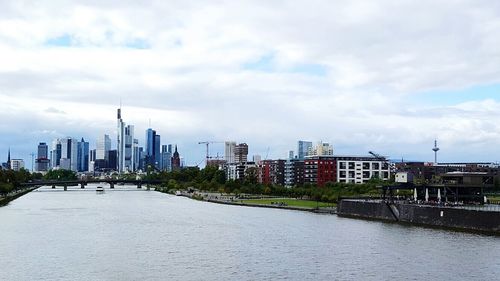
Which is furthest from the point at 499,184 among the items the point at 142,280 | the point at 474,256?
the point at 142,280

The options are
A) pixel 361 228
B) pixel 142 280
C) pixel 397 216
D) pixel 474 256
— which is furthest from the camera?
pixel 397 216

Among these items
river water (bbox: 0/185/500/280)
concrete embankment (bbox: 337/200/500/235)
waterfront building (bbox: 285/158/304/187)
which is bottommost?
river water (bbox: 0/185/500/280)

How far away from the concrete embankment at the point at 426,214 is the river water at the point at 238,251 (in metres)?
1.78

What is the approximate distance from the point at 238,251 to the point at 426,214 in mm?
20337

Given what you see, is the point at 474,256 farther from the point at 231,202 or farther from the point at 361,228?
the point at 231,202

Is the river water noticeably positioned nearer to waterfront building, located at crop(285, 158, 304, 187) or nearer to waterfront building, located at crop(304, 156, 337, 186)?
waterfront building, located at crop(304, 156, 337, 186)

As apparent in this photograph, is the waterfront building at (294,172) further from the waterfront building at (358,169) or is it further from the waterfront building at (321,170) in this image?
the waterfront building at (358,169)

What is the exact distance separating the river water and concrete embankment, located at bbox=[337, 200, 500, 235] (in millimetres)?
1780

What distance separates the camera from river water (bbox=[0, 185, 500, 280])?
29.2 meters

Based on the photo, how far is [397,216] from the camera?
5447 cm

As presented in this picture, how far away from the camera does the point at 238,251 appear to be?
35.9 metres

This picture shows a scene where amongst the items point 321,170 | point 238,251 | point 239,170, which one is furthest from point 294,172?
point 238,251

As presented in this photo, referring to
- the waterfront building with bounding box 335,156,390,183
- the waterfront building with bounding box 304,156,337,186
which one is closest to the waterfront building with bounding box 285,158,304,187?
the waterfront building with bounding box 304,156,337,186

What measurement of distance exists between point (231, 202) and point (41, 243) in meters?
47.8
